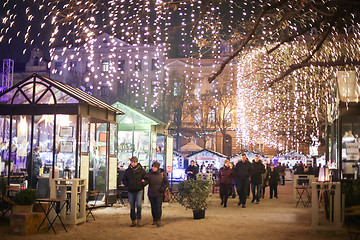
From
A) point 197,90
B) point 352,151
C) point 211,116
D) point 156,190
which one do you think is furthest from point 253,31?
point 197,90

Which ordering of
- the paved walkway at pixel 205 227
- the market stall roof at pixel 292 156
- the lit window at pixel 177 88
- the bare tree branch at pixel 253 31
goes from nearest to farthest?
1. the bare tree branch at pixel 253 31
2. the paved walkway at pixel 205 227
3. the market stall roof at pixel 292 156
4. the lit window at pixel 177 88

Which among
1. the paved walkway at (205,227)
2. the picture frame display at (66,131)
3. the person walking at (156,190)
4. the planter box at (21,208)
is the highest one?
the picture frame display at (66,131)

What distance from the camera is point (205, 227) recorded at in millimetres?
12492

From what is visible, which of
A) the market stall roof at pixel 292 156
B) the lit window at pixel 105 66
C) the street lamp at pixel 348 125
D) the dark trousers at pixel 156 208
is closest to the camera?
the dark trousers at pixel 156 208

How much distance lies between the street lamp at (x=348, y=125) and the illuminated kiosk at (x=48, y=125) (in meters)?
7.73

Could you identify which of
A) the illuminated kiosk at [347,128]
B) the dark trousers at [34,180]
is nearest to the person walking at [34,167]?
the dark trousers at [34,180]

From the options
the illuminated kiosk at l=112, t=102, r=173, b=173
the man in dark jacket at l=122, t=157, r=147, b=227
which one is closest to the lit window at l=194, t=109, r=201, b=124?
the illuminated kiosk at l=112, t=102, r=173, b=173

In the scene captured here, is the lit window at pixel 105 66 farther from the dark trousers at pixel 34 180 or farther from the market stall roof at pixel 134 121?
the dark trousers at pixel 34 180

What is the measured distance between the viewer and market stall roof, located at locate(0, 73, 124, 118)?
1565 centimetres

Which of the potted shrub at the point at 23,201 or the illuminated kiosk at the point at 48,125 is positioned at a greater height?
the illuminated kiosk at the point at 48,125

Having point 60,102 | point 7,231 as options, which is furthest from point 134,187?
point 60,102

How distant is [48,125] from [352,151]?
9998 mm

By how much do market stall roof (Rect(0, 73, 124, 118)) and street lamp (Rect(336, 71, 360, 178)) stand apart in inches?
309

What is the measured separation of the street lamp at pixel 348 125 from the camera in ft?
55.4
